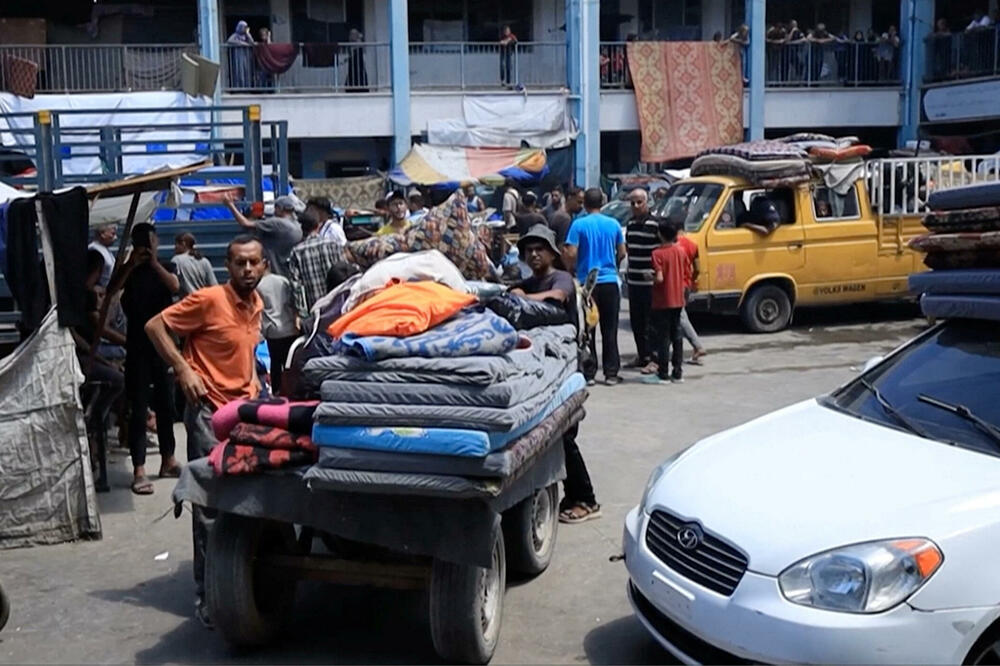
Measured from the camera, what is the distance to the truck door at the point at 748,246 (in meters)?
13.4

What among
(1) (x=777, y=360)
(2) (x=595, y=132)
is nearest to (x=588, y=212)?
(1) (x=777, y=360)

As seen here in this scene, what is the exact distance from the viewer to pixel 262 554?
4.80m

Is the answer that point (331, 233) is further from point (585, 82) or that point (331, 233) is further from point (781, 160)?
point (585, 82)

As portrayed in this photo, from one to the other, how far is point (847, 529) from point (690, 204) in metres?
10.4

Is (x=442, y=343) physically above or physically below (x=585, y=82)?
below

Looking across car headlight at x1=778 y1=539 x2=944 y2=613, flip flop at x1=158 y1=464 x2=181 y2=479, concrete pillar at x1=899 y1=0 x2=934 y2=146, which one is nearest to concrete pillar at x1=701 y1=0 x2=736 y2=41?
concrete pillar at x1=899 y1=0 x2=934 y2=146

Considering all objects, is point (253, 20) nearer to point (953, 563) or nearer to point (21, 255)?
point (21, 255)

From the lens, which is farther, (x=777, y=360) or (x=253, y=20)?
(x=253, y=20)

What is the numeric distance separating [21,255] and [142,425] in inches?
59.8

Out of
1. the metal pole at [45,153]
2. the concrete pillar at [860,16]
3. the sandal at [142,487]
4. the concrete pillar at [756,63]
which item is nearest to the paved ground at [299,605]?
the sandal at [142,487]

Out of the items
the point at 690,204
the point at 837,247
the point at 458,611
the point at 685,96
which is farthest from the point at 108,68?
the point at 458,611

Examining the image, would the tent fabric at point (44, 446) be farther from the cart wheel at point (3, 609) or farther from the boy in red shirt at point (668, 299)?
the boy in red shirt at point (668, 299)

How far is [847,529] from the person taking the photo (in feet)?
12.2

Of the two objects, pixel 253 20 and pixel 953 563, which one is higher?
pixel 253 20
